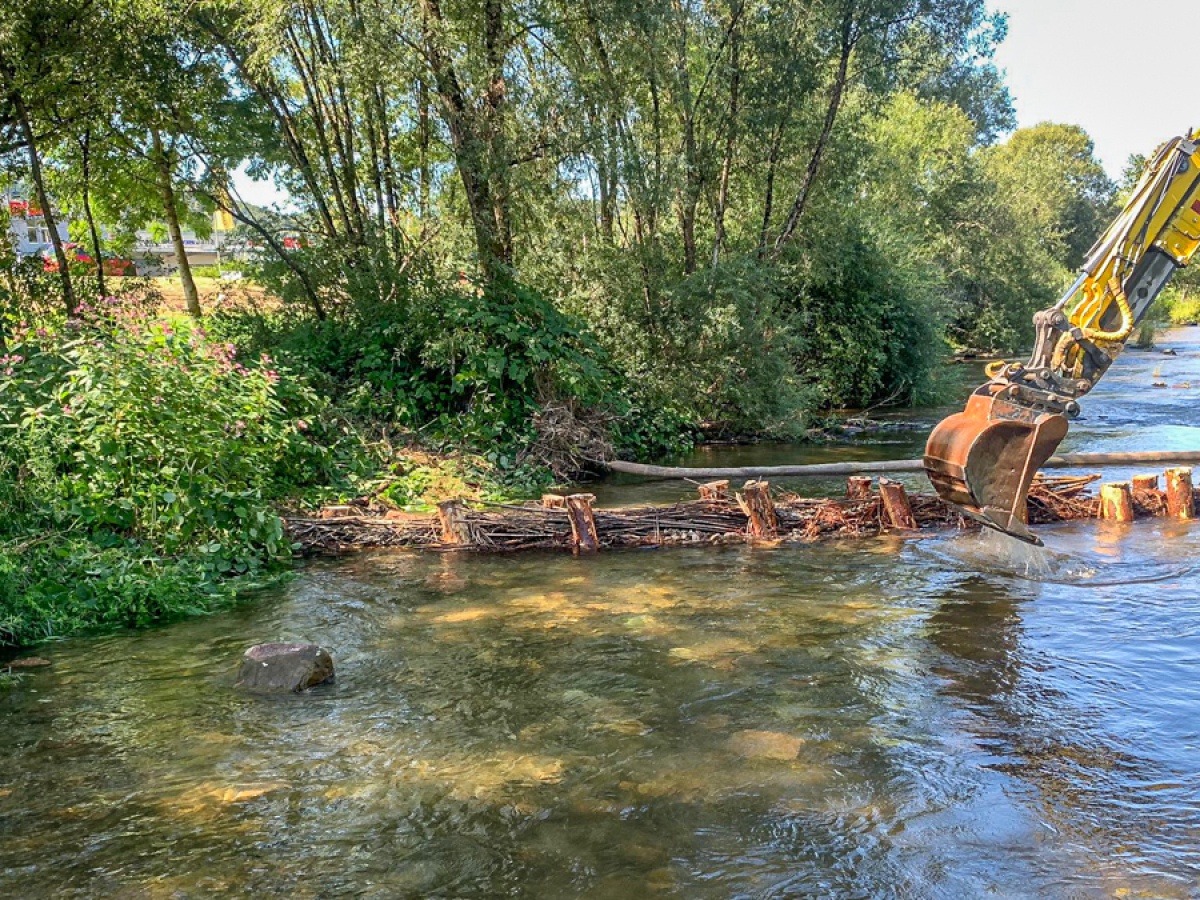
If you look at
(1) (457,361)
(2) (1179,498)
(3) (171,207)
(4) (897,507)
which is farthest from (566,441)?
(3) (171,207)

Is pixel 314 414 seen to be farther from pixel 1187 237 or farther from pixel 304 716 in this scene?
pixel 1187 237

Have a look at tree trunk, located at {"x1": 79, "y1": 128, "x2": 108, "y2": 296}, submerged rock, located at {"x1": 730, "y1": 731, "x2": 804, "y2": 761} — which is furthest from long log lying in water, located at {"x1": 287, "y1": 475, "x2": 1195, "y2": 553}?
tree trunk, located at {"x1": 79, "y1": 128, "x2": 108, "y2": 296}

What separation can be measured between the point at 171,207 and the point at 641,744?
19007 mm

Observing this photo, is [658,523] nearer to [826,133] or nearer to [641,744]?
[641,744]

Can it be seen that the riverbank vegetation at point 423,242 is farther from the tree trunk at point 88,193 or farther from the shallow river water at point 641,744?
the shallow river water at point 641,744

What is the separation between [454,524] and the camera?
404 inches

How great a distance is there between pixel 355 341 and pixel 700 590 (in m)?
8.35

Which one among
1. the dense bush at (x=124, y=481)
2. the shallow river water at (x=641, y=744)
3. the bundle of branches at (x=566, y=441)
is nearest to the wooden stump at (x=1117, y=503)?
the shallow river water at (x=641, y=744)

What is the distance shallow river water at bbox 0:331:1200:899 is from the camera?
14.0 feet

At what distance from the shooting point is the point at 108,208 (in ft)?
71.3

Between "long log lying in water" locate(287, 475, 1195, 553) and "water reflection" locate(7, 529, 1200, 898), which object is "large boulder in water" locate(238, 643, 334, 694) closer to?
"water reflection" locate(7, 529, 1200, 898)

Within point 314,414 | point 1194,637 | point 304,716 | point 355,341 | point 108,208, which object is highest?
point 108,208

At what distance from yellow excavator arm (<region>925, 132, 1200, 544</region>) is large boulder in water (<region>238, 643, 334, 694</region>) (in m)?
5.21

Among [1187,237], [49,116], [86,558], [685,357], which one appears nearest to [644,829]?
[86,558]
